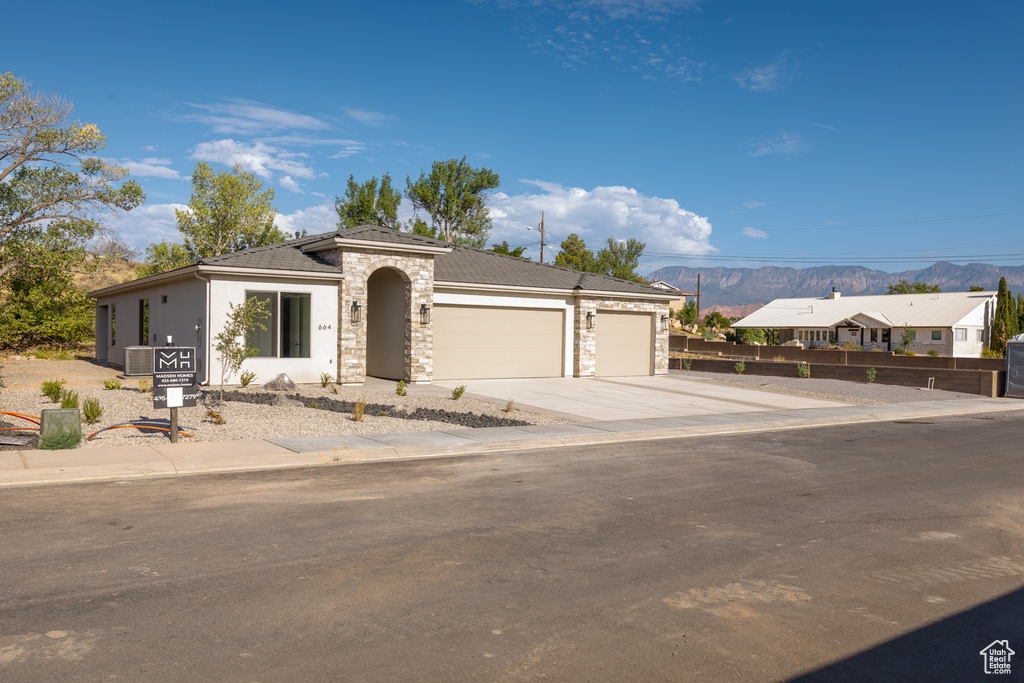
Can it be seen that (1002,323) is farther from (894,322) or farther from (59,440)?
(59,440)

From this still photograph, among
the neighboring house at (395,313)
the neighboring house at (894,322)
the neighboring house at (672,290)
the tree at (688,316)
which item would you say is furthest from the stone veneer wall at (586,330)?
the tree at (688,316)

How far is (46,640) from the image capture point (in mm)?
4586

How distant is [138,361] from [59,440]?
10.6m

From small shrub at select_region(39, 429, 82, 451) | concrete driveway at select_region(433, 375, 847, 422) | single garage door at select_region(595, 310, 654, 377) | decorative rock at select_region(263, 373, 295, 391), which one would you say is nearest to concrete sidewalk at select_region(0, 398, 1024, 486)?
small shrub at select_region(39, 429, 82, 451)

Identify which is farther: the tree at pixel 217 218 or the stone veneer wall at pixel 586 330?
the tree at pixel 217 218

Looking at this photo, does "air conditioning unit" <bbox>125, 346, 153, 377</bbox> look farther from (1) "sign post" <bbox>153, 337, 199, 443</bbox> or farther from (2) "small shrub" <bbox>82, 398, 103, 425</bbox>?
(1) "sign post" <bbox>153, 337, 199, 443</bbox>

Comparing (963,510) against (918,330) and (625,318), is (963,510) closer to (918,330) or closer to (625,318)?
(625,318)

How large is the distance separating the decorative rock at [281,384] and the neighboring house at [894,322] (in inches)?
1881

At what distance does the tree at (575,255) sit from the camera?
70688 mm

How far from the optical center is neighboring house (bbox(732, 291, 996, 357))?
53781 millimetres

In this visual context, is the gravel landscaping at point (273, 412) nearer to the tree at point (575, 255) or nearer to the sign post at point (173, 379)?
the sign post at point (173, 379)

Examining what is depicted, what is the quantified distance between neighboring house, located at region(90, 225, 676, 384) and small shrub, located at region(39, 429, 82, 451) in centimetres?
920

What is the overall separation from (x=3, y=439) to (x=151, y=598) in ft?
25.8

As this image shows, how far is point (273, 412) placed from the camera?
52.4ft
